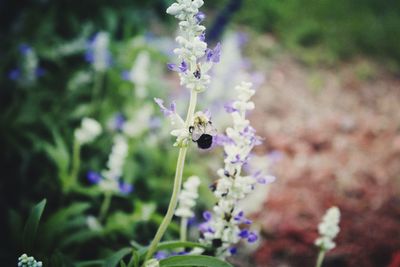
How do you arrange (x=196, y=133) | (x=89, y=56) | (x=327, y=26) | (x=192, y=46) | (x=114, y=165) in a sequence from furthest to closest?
(x=327, y=26), (x=89, y=56), (x=114, y=165), (x=196, y=133), (x=192, y=46)

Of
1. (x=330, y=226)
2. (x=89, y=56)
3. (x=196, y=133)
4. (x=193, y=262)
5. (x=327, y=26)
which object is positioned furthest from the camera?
(x=327, y=26)

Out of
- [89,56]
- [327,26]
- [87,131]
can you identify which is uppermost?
[327,26]

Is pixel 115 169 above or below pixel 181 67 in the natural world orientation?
above

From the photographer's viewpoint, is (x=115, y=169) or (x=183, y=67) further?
(x=115, y=169)

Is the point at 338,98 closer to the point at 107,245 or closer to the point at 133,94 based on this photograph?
the point at 133,94

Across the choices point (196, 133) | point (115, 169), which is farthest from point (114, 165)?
point (196, 133)

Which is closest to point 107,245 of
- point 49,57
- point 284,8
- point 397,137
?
point 49,57

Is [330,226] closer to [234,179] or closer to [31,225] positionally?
[234,179]
